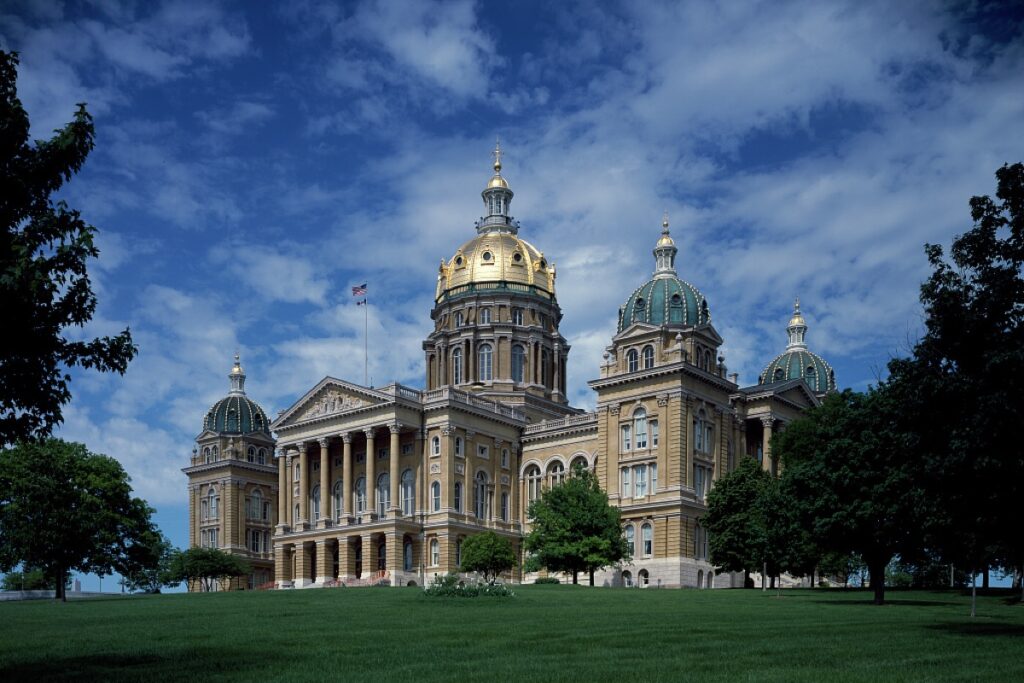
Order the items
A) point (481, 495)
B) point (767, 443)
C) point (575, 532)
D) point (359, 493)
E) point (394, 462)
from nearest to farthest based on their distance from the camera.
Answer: point (575, 532) < point (767, 443) < point (394, 462) < point (481, 495) < point (359, 493)

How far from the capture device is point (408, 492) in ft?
314

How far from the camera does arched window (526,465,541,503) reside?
323 ft

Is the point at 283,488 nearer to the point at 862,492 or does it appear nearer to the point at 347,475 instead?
the point at 347,475

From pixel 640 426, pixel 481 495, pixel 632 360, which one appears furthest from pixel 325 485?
pixel 632 360

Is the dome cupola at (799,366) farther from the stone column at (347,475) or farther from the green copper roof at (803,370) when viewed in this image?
the stone column at (347,475)

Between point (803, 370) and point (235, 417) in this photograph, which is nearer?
point (803, 370)

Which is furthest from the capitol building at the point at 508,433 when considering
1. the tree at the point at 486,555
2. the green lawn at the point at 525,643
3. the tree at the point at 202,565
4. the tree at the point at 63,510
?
the green lawn at the point at 525,643

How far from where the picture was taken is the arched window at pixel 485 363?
351ft

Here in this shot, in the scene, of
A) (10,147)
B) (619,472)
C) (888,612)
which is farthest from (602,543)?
(10,147)

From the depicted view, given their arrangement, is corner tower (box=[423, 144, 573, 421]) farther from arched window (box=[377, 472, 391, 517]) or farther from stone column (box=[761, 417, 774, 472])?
stone column (box=[761, 417, 774, 472])

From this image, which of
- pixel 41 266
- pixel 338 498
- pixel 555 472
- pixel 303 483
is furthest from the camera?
pixel 338 498

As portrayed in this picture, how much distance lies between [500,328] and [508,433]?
1208 cm

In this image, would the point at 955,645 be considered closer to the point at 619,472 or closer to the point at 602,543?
the point at 602,543

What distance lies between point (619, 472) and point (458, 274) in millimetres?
31776
